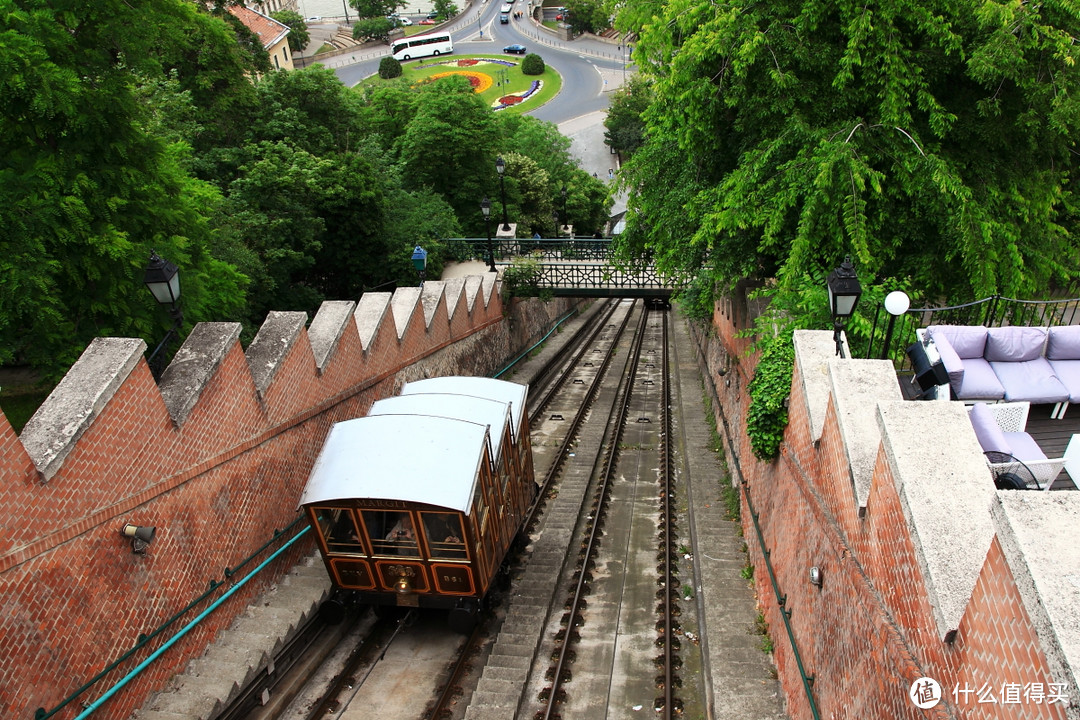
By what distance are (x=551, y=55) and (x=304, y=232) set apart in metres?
73.8

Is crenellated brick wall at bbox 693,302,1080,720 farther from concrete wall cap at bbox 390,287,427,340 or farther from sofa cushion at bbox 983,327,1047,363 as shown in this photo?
concrete wall cap at bbox 390,287,427,340

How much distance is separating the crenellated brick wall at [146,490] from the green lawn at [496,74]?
58.3 metres

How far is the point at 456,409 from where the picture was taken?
9242mm

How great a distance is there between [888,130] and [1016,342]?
3.17 m

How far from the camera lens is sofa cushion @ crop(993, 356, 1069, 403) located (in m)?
7.16

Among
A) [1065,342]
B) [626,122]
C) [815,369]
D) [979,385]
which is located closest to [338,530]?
[815,369]

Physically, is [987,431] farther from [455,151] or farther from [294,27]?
[294,27]

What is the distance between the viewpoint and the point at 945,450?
14.2ft

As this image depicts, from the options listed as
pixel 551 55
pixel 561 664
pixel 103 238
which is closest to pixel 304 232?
pixel 103 238

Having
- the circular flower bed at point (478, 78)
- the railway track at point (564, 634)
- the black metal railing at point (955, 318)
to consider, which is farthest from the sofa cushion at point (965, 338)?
the circular flower bed at point (478, 78)

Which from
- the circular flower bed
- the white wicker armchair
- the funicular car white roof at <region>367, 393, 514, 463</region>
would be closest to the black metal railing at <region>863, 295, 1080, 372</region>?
the white wicker armchair

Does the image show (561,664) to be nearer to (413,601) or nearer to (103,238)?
(413,601)

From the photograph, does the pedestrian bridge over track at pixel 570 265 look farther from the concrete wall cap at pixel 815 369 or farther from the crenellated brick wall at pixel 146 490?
the concrete wall cap at pixel 815 369

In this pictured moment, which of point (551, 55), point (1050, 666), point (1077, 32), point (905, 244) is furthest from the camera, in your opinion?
point (551, 55)
